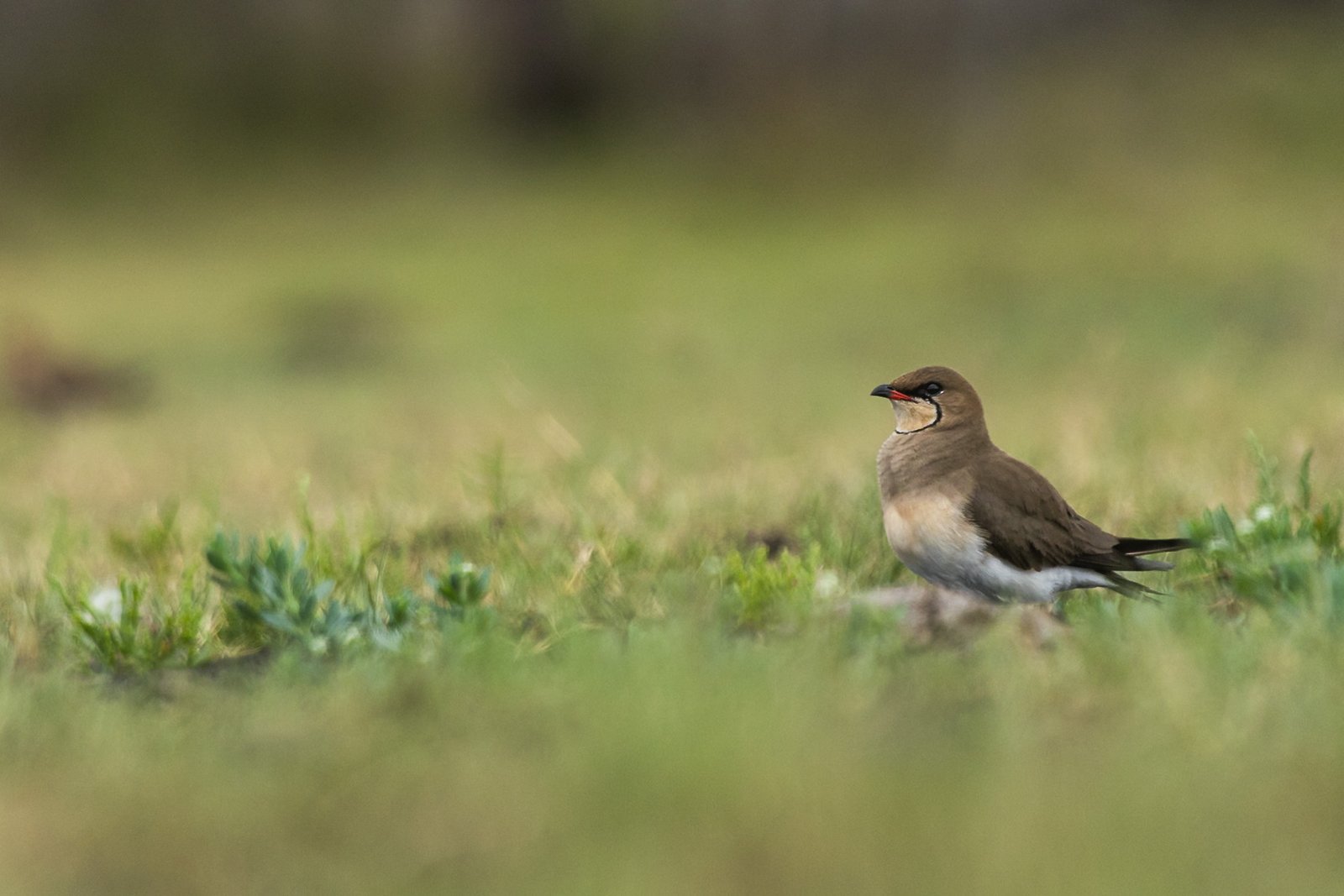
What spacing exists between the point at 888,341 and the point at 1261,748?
10.8 meters

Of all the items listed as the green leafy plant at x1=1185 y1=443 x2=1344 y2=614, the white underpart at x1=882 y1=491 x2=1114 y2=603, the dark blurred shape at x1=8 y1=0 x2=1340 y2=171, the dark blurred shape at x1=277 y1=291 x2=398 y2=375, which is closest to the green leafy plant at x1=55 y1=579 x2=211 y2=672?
the white underpart at x1=882 y1=491 x2=1114 y2=603

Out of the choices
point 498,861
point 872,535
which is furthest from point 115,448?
point 498,861

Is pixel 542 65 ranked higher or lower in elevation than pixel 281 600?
lower

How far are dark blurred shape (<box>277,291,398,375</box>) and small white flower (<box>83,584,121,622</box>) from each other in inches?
377

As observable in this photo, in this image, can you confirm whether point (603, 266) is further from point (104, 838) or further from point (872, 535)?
point (104, 838)

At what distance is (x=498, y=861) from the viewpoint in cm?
239

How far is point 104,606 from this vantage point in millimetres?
3787

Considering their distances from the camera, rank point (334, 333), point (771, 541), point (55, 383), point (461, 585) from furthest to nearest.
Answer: point (334, 333)
point (55, 383)
point (771, 541)
point (461, 585)

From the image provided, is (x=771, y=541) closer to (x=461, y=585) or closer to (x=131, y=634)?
(x=461, y=585)

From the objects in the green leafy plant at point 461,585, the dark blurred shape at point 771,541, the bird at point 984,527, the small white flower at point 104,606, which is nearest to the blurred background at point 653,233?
the dark blurred shape at point 771,541

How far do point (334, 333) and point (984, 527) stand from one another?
12.1 meters

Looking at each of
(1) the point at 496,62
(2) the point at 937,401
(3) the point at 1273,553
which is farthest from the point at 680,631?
(1) the point at 496,62

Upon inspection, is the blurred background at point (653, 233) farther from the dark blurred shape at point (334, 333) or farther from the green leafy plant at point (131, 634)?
the green leafy plant at point (131, 634)

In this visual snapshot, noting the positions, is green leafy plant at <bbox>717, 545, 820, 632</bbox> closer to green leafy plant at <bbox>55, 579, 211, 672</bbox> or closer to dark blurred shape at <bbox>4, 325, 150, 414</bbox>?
green leafy plant at <bbox>55, 579, 211, 672</bbox>
